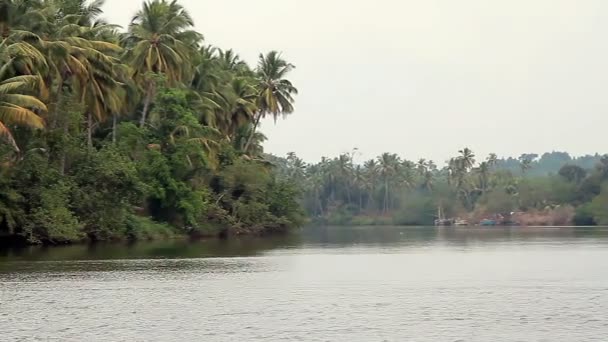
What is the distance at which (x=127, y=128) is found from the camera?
57312mm

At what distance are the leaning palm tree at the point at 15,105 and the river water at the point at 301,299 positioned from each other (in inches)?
260

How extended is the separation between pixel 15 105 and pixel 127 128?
18704mm

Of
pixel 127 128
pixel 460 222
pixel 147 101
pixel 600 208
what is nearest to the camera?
pixel 127 128

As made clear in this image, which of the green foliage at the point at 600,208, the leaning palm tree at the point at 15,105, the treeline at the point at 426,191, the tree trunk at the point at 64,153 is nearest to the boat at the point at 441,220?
the treeline at the point at 426,191

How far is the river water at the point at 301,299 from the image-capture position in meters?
17.2

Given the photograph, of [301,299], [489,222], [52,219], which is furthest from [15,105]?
[489,222]

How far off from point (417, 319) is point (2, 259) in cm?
2406

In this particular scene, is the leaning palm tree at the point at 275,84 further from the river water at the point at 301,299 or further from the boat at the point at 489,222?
the boat at the point at 489,222

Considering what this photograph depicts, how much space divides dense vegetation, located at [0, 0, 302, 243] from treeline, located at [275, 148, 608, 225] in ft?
204

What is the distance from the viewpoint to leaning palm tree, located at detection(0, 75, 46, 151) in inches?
1501

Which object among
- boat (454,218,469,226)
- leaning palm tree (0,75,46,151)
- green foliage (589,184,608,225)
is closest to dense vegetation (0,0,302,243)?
leaning palm tree (0,75,46,151)

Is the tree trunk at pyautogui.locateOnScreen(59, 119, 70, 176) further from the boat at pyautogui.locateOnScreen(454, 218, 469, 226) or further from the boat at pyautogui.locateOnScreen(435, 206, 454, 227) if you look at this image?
the boat at pyautogui.locateOnScreen(435, 206, 454, 227)

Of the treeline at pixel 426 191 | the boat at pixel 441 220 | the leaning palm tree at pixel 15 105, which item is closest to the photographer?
the leaning palm tree at pixel 15 105

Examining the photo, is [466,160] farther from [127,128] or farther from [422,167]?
[127,128]
